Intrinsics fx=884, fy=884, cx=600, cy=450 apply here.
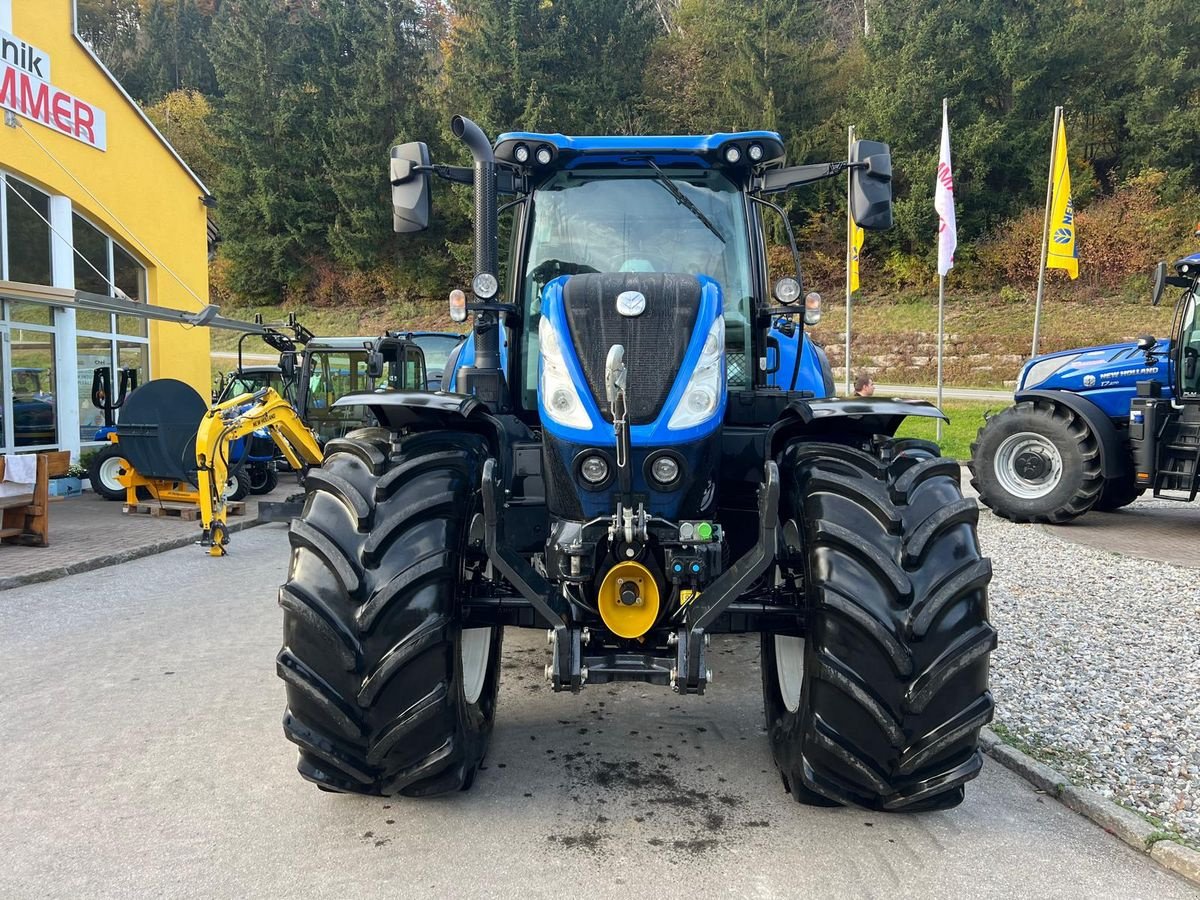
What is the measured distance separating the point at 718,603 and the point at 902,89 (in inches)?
1401

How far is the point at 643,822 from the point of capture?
3.08 meters

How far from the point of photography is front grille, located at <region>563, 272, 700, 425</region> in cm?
299

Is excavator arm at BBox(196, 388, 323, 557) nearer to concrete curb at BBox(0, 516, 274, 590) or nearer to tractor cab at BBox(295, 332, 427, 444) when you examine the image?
concrete curb at BBox(0, 516, 274, 590)

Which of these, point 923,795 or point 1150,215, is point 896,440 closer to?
point 923,795

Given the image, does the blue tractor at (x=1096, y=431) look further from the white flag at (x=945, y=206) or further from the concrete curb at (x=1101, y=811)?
the white flag at (x=945, y=206)

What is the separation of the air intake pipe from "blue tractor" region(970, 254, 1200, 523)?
7.34 meters

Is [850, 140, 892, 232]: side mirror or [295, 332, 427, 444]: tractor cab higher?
[850, 140, 892, 232]: side mirror

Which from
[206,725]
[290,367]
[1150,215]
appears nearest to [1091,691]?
[206,725]

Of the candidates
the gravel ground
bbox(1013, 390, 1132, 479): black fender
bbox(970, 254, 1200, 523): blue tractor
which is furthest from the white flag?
the gravel ground

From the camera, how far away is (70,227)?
1287 cm

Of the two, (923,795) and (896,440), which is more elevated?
(896,440)

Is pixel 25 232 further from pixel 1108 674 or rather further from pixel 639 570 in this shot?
pixel 1108 674

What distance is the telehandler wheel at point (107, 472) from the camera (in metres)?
11.9

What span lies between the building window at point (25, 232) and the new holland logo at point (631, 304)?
12054 millimetres
